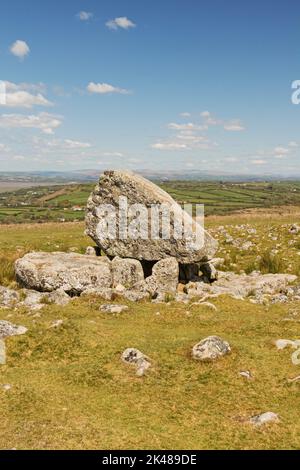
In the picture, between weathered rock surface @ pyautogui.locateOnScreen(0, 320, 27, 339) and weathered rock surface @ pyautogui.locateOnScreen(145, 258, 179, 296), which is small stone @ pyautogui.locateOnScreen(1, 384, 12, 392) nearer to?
weathered rock surface @ pyautogui.locateOnScreen(0, 320, 27, 339)

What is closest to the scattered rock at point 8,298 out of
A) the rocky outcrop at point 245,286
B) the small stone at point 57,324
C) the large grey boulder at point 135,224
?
the small stone at point 57,324

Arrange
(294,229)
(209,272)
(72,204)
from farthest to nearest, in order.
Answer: (72,204) → (294,229) → (209,272)

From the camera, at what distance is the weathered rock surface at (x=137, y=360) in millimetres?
14233

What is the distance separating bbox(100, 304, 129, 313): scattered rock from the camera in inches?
787

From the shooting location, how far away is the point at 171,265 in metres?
25.4

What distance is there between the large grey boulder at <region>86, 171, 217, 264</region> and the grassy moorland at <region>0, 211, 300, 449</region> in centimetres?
549

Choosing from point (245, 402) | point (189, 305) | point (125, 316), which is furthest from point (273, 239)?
point (245, 402)

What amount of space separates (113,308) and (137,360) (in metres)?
5.60

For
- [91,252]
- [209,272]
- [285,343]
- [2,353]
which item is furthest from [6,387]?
[209,272]

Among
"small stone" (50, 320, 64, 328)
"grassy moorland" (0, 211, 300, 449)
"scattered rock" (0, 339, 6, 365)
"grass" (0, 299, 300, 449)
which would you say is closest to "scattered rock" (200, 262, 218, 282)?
"grassy moorland" (0, 211, 300, 449)

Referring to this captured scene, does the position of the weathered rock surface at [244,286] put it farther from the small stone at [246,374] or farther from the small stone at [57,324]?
the small stone at [57,324]

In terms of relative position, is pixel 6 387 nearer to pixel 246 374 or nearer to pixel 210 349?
pixel 210 349

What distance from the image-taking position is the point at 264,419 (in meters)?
11.4

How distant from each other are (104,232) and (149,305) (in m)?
8.53
